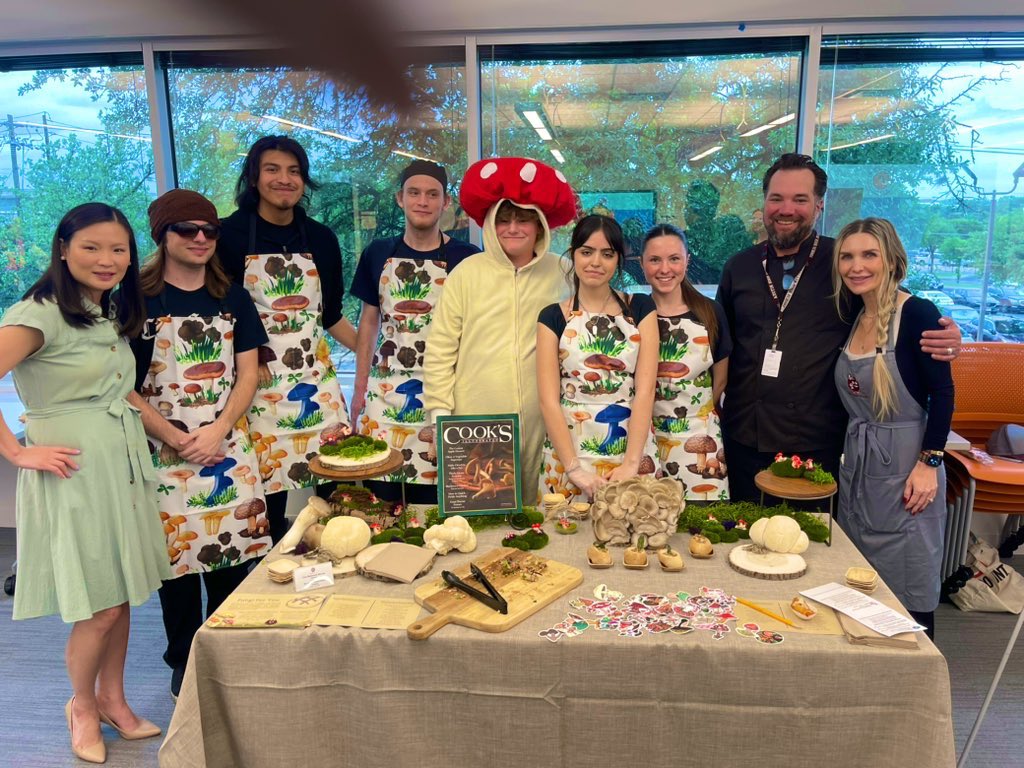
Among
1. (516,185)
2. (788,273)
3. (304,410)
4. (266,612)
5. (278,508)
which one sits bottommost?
(278,508)

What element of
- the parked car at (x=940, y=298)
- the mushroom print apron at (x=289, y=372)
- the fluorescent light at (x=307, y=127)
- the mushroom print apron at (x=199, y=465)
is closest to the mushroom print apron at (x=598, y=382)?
the mushroom print apron at (x=289, y=372)

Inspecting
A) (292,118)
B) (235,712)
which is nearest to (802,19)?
(292,118)

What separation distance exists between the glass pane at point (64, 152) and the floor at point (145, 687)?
4.21 ft

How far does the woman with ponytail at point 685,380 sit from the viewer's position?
231 cm

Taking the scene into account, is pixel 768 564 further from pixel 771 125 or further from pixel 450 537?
pixel 771 125

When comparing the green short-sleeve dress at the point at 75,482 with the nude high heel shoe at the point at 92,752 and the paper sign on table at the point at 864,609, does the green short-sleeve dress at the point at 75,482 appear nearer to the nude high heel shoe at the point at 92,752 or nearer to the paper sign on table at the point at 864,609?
the nude high heel shoe at the point at 92,752

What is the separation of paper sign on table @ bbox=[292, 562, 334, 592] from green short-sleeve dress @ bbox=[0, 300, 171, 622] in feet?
2.39

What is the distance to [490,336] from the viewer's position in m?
2.37

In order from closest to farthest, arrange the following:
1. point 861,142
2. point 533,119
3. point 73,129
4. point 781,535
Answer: point 781,535 < point 861,142 < point 533,119 < point 73,129

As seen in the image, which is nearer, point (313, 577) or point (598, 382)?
point (313, 577)

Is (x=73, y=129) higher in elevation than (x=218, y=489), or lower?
higher

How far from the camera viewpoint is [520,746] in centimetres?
148

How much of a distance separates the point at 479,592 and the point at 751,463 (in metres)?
1.34

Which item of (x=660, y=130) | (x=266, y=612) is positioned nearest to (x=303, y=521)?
(x=266, y=612)
